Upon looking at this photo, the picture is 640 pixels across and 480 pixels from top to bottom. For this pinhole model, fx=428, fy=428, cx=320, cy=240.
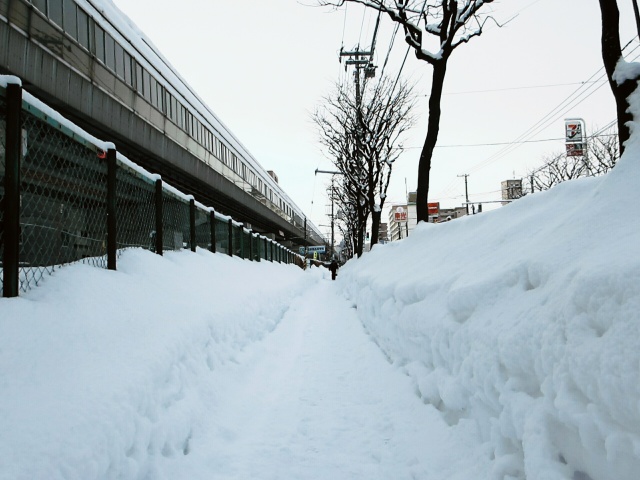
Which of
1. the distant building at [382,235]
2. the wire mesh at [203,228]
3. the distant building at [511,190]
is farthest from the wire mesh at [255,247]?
the distant building at [382,235]

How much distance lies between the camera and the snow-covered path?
2.54m

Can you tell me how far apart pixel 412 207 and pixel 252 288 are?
89.7 m

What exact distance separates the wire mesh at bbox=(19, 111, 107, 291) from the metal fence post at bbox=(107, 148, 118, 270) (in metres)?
0.05

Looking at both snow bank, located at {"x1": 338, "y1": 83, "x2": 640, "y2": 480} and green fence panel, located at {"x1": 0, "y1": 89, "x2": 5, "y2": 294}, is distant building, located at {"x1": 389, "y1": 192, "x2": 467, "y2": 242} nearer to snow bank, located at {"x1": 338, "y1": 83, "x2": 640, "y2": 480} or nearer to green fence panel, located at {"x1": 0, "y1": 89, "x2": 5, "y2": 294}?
snow bank, located at {"x1": 338, "y1": 83, "x2": 640, "y2": 480}

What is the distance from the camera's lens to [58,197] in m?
3.96

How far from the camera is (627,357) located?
1.50 meters

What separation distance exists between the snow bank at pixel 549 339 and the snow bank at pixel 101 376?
181 cm

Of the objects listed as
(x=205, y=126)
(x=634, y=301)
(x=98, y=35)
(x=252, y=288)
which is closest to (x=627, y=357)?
(x=634, y=301)

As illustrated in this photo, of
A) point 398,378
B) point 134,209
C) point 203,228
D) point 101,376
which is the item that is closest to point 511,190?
point 203,228

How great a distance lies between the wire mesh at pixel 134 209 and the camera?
5.31 m

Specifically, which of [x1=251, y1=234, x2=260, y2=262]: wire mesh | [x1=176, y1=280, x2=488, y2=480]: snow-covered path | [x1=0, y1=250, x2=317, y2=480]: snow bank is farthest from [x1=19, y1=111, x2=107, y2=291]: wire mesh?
[x1=251, y1=234, x2=260, y2=262]: wire mesh

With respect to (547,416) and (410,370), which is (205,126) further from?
(547,416)

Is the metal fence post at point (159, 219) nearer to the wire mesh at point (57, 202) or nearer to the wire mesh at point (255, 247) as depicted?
the wire mesh at point (57, 202)

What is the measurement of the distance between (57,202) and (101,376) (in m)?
2.22
